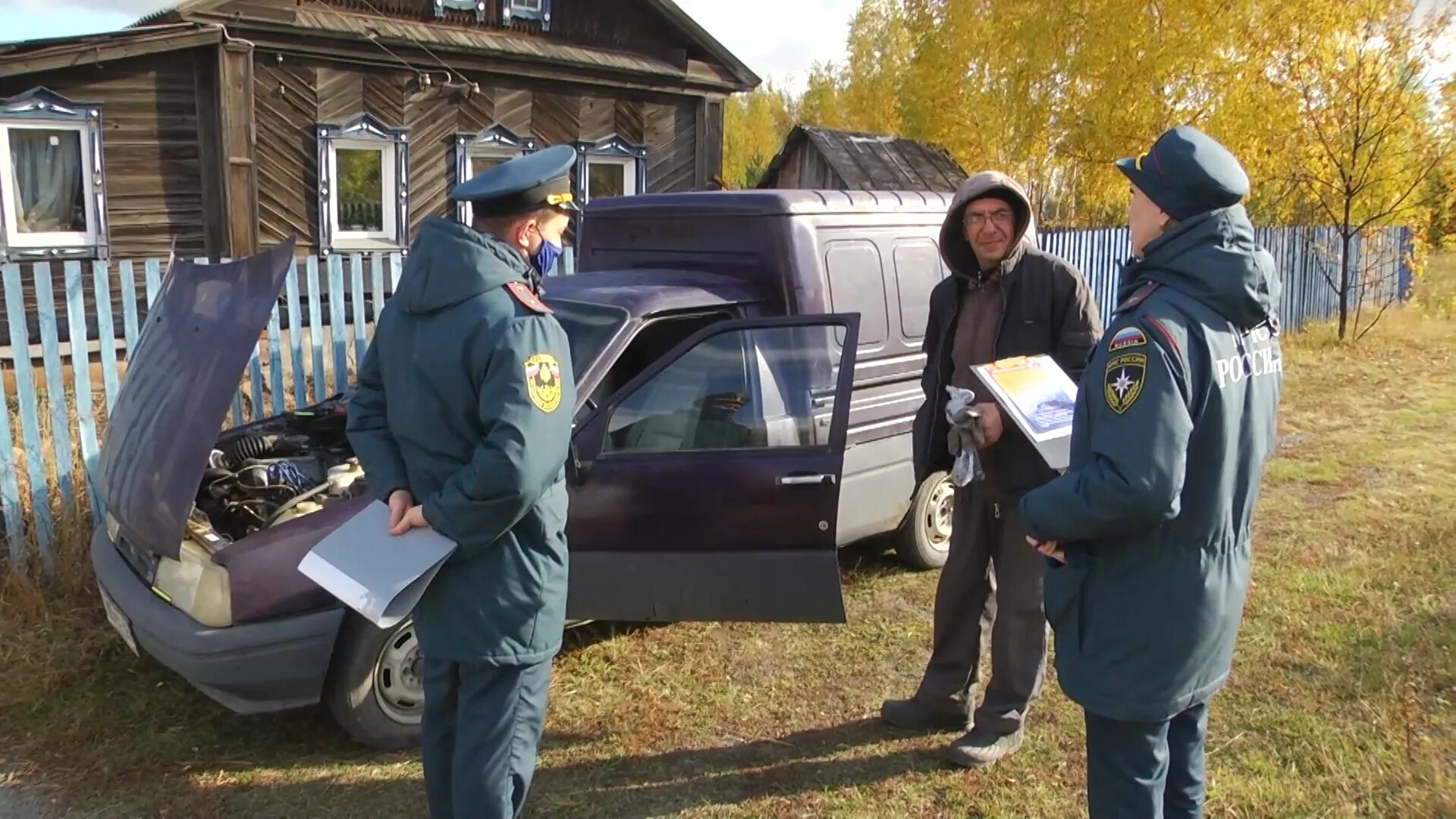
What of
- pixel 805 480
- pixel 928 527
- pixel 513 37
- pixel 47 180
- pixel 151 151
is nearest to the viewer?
pixel 805 480

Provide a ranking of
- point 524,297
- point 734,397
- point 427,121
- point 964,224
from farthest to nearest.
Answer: point 427,121
point 734,397
point 964,224
point 524,297

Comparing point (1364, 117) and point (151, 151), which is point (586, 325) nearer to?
point (151, 151)

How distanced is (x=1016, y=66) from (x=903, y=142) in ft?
7.46

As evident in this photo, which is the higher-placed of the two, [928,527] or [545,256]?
[545,256]

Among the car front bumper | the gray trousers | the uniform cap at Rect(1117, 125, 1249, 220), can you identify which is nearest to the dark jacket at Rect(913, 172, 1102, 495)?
the gray trousers

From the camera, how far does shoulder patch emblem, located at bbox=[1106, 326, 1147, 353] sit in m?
2.13

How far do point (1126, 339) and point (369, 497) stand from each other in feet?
8.20

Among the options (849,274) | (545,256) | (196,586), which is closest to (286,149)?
(849,274)

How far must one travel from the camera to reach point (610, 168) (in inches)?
583

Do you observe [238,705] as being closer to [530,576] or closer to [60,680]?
[60,680]

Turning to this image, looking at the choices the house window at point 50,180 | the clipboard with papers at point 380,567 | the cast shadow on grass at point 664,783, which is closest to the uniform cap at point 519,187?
the clipboard with papers at point 380,567

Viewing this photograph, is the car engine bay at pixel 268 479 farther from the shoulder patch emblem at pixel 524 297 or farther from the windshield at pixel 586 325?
the shoulder patch emblem at pixel 524 297

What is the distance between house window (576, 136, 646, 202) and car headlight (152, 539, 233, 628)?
36.9 ft

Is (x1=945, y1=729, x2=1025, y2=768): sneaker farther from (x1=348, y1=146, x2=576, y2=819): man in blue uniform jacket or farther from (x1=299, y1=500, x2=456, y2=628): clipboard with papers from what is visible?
(x1=299, y1=500, x2=456, y2=628): clipboard with papers
